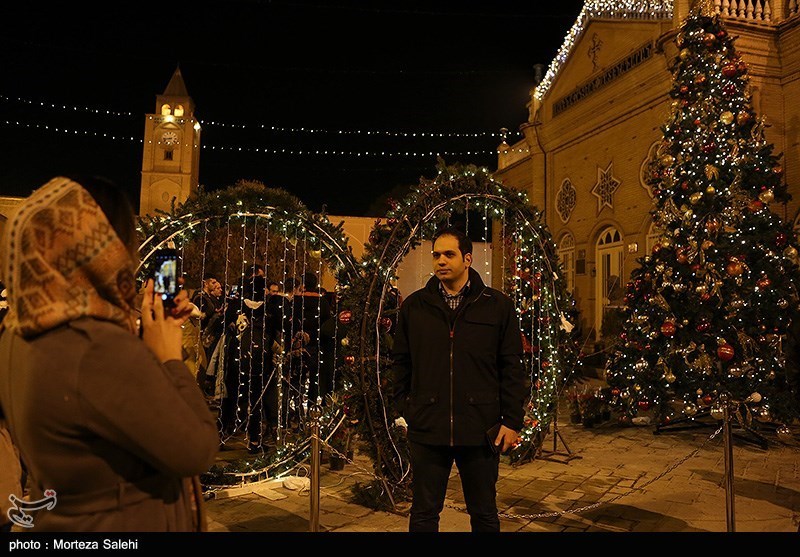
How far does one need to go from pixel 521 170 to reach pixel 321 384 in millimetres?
15280

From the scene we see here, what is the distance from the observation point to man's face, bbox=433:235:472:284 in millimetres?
3631

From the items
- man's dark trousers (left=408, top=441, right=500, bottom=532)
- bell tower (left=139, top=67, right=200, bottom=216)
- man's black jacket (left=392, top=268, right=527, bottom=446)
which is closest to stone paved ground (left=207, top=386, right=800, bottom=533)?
man's dark trousers (left=408, top=441, right=500, bottom=532)

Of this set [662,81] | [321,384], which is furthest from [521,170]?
[321,384]

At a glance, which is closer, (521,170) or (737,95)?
(737,95)

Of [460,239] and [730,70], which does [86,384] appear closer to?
[460,239]

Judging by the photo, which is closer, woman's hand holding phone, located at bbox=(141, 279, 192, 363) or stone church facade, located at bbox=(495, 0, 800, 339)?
woman's hand holding phone, located at bbox=(141, 279, 192, 363)

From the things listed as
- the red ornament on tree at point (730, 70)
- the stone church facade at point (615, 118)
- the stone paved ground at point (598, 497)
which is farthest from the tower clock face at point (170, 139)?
the red ornament on tree at point (730, 70)

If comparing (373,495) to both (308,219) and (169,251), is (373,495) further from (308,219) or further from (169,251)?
(169,251)

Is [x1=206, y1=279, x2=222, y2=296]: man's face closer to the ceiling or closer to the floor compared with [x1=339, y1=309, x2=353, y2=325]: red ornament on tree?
closer to the ceiling

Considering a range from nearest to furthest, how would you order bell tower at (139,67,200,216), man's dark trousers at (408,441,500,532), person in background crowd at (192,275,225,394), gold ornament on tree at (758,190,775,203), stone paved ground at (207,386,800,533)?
man's dark trousers at (408,441,500,532) < stone paved ground at (207,386,800,533) < gold ornament on tree at (758,190,775,203) < person in background crowd at (192,275,225,394) < bell tower at (139,67,200,216)

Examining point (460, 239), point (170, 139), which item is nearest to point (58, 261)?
point (460, 239)

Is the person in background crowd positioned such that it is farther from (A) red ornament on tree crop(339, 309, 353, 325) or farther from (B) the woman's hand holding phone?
(B) the woman's hand holding phone

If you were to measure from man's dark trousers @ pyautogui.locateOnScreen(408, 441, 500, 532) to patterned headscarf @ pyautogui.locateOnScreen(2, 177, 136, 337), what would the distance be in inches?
92.1

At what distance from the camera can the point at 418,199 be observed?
587 centimetres
